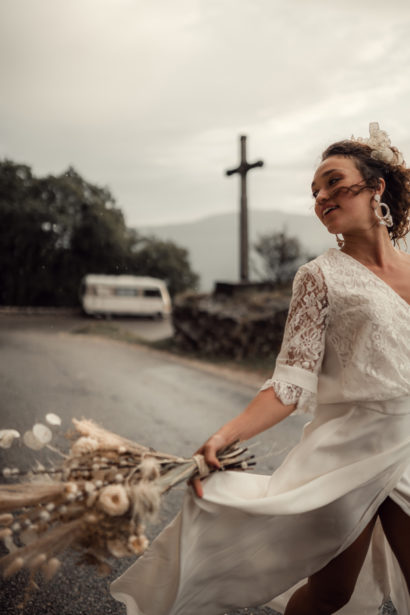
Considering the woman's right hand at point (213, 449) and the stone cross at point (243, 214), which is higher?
the stone cross at point (243, 214)

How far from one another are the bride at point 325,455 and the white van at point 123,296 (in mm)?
8203

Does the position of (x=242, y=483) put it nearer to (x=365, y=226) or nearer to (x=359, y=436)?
(x=359, y=436)

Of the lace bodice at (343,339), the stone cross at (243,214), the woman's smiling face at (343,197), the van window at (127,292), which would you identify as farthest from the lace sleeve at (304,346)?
the van window at (127,292)

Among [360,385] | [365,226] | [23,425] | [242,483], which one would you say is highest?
[365,226]

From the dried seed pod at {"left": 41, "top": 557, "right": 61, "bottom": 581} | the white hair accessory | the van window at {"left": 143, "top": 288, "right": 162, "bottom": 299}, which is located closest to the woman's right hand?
the dried seed pod at {"left": 41, "top": 557, "right": 61, "bottom": 581}

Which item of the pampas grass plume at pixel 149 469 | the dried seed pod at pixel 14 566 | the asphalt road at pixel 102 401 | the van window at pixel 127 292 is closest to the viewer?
the dried seed pod at pixel 14 566

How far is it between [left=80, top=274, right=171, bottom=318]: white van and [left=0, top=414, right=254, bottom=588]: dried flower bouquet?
8255mm

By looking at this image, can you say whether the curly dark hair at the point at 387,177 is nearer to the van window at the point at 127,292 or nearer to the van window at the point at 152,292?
the van window at the point at 127,292

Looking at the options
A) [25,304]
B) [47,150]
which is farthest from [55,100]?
[25,304]

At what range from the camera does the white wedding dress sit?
125 centimetres

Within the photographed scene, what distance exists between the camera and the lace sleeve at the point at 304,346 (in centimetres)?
126

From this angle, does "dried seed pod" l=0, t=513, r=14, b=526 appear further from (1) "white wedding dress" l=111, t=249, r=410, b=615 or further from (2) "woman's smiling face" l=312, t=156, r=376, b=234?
(2) "woman's smiling face" l=312, t=156, r=376, b=234

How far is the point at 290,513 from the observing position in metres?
1.23

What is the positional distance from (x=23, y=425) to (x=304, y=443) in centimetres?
381
